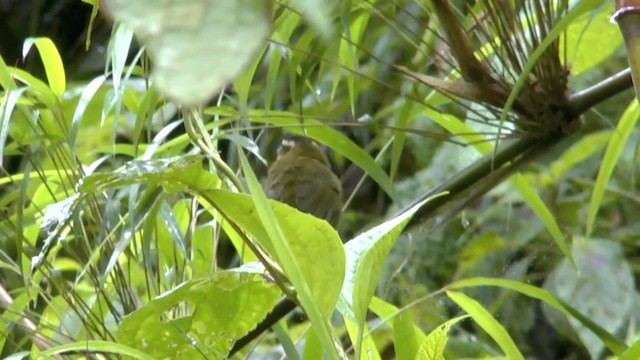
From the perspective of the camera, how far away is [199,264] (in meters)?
0.79

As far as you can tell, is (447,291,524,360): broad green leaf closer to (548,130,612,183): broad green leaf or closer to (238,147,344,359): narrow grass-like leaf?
(238,147,344,359): narrow grass-like leaf

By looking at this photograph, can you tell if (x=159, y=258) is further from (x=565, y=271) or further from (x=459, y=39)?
(x=565, y=271)

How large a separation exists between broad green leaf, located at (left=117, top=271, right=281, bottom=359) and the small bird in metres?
0.24

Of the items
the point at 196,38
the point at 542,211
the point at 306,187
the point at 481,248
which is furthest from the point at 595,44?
the point at 196,38

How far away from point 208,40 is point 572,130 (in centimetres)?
58

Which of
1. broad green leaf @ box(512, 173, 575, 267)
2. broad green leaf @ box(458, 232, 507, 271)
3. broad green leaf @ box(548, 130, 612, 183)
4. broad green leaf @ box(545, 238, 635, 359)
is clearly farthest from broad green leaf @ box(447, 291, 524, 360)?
broad green leaf @ box(458, 232, 507, 271)

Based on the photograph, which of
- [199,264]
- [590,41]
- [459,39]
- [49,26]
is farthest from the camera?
[49,26]

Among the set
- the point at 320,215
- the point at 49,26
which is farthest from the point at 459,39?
the point at 49,26

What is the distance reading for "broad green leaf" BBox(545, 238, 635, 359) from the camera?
1.18m

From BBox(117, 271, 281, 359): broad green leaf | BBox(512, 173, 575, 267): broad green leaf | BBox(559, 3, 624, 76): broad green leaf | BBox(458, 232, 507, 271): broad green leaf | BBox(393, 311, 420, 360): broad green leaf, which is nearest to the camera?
BBox(117, 271, 281, 359): broad green leaf

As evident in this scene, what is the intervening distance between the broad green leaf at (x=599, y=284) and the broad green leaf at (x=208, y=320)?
2.20ft

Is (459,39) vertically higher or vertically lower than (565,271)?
higher

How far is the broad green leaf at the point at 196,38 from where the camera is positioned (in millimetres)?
174

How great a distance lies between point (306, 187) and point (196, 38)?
667mm
